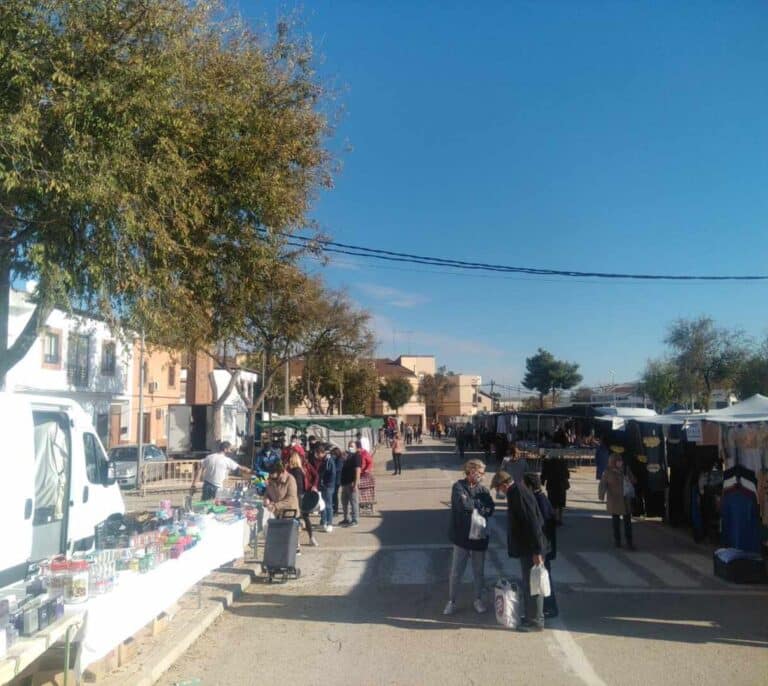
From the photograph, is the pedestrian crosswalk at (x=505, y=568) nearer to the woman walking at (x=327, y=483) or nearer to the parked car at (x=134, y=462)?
the woman walking at (x=327, y=483)

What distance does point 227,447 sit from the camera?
587 inches

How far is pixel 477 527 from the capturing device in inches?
326

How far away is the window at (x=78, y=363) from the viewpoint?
1243 inches

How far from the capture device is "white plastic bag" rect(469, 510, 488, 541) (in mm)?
8273

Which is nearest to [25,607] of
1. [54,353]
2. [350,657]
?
[350,657]

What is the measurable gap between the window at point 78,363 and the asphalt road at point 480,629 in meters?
21.9

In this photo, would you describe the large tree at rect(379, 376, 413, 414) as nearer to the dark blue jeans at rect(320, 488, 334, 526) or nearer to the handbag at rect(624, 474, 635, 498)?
the dark blue jeans at rect(320, 488, 334, 526)

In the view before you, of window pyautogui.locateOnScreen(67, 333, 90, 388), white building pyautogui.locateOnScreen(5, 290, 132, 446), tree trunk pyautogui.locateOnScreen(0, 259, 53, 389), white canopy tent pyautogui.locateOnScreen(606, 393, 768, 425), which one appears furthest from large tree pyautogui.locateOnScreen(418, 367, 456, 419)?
tree trunk pyautogui.locateOnScreen(0, 259, 53, 389)

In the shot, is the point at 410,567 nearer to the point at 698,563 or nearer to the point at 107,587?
the point at 698,563

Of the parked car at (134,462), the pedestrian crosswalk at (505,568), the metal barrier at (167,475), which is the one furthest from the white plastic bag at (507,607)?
the metal barrier at (167,475)

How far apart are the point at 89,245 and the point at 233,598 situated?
482 cm

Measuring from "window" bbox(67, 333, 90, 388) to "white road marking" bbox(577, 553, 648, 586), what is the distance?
2429cm

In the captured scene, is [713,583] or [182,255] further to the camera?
[182,255]

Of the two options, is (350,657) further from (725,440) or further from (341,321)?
(341,321)
